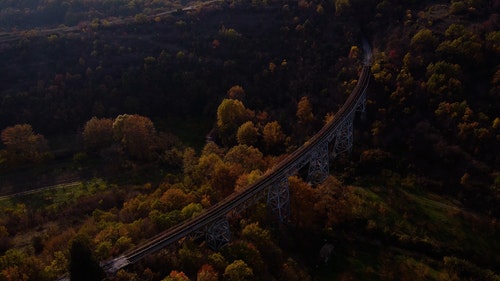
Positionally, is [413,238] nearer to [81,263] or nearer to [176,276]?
[176,276]

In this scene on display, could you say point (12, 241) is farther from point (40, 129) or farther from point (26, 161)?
point (40, 129)

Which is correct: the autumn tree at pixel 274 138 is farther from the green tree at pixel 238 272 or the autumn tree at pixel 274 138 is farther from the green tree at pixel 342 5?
the green tree at pixel 342 5

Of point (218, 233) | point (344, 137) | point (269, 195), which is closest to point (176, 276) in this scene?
point (218, 233)

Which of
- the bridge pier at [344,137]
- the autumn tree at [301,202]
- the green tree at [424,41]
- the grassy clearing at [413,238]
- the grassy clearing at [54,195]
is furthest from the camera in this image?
the green tree at [424,41]

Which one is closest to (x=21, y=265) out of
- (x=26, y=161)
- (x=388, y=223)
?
(x=26, y=161)

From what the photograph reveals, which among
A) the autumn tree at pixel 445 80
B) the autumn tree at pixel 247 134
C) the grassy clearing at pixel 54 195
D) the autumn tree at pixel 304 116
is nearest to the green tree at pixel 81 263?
the grassy clearing at pixel 54 195
